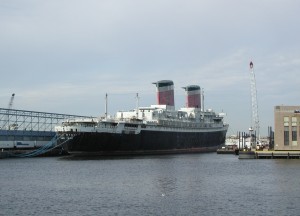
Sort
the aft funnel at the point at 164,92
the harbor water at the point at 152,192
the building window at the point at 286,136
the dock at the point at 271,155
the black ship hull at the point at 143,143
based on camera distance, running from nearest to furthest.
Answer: the harbor water at the point at 152,192, the dock at the point at 271,155, the building window at the point at 286,136, the black ship hull at the point at 143,143, the aft funnel at the point at 164,92

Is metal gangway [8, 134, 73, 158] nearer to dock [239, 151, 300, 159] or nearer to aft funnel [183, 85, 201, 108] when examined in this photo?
dock [239, 151, 300, 159]

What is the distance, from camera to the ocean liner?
96062mm

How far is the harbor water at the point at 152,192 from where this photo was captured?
33.9 metres

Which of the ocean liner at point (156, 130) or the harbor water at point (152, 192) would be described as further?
the ocean liner at point (156, 130)

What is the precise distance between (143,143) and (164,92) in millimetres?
25410

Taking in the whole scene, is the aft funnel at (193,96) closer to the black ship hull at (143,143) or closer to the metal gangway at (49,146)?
the black ship hull at (143,143)

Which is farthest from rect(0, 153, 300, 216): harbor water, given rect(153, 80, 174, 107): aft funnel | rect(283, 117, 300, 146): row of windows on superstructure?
rect(153, 80, 174, 107): aft funnel

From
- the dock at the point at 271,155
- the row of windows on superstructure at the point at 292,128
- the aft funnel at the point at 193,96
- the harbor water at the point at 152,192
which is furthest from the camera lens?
the aft funnel at the point at 193,96

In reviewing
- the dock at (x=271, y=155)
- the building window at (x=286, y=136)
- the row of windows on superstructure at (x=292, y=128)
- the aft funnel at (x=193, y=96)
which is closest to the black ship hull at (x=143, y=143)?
the aft funnel at (x=193, y=96)

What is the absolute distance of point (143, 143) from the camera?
4277 inches

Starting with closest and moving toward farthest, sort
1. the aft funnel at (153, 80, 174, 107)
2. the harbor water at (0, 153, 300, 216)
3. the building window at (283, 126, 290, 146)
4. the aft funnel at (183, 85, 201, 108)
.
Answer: the harbor water at (0, 153, 300, 216) → the building window at (283, 126, 290, 146) → the aft funnel at (153, 80, 174, 107) → the aft funnel at (183, 85, 201, 108)

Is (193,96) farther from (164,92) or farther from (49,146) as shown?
(49,146)

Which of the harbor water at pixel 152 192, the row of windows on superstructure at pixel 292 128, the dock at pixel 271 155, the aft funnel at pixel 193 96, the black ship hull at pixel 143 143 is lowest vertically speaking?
the harbor water at pixel 152 192

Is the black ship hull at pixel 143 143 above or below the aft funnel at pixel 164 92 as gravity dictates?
below
